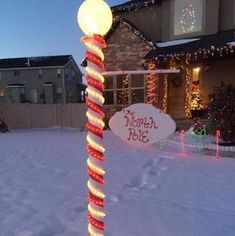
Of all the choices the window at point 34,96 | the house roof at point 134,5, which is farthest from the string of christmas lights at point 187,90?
the window at point 34,96

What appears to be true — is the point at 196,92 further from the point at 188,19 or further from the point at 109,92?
the point at 109,92

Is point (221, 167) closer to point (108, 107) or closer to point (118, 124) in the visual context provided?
point (118, 124)

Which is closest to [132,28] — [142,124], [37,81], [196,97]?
[196,97]

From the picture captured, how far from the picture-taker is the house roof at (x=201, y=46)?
12188 mm

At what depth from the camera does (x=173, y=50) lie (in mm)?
13594

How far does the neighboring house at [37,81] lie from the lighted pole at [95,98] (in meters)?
35.9

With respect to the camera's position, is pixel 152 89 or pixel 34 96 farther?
pixel 34 96

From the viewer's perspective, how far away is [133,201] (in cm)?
486

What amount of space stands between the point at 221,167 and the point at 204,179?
125cm

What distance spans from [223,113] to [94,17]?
7.27 metres

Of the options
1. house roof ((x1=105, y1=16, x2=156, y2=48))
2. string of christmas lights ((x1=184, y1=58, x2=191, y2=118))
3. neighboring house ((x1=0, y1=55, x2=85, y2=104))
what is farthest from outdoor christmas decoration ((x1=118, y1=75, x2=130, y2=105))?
neighboring house ((x1=0, y1=55, x2=85, y2=104))

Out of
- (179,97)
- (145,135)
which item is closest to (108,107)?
(179,97)

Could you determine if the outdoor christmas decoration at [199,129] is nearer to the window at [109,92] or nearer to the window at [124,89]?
the window at [124,89]

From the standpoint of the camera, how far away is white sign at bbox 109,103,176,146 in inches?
364
